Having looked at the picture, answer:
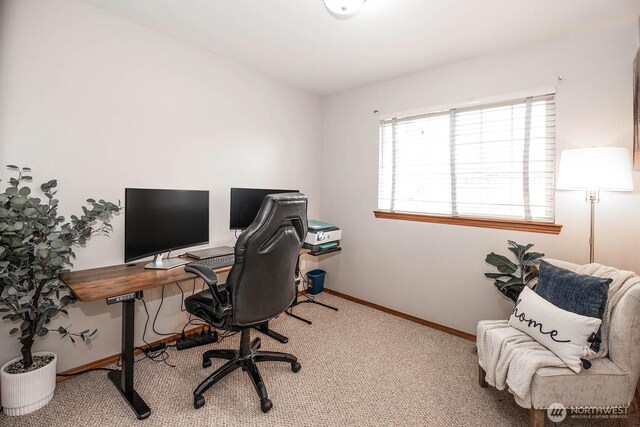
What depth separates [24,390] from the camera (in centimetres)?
160

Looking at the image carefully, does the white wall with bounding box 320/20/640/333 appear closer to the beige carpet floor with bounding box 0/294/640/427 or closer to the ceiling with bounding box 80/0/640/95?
the ceiling with bounding box 80/0/640/95

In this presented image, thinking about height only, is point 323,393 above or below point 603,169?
below

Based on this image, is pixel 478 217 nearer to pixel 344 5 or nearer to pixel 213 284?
pixel 344 5

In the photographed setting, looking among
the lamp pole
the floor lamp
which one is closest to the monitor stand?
the floor lamp

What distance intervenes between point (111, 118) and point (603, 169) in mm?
3239

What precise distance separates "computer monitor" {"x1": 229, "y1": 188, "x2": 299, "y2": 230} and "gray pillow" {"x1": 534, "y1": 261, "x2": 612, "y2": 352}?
2.21 metres

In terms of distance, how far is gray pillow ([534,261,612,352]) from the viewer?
154 cm

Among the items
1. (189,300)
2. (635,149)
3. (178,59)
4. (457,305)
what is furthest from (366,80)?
(189,300)

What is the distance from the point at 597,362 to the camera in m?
1.50

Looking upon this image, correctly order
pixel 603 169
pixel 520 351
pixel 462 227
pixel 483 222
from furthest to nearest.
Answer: pixel 462 227 < pixel 483 222 < pixel 603 169 < pixel 520 351

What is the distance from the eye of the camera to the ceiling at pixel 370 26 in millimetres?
1895

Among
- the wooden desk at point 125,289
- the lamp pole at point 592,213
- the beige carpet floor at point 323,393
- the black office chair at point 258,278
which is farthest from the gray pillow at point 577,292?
the wooden desk at point 125,289

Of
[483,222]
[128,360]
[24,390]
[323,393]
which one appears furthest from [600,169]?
[24,390]

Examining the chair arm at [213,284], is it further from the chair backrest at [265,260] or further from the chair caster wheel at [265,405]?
the chair caster wheel at [265,405]
